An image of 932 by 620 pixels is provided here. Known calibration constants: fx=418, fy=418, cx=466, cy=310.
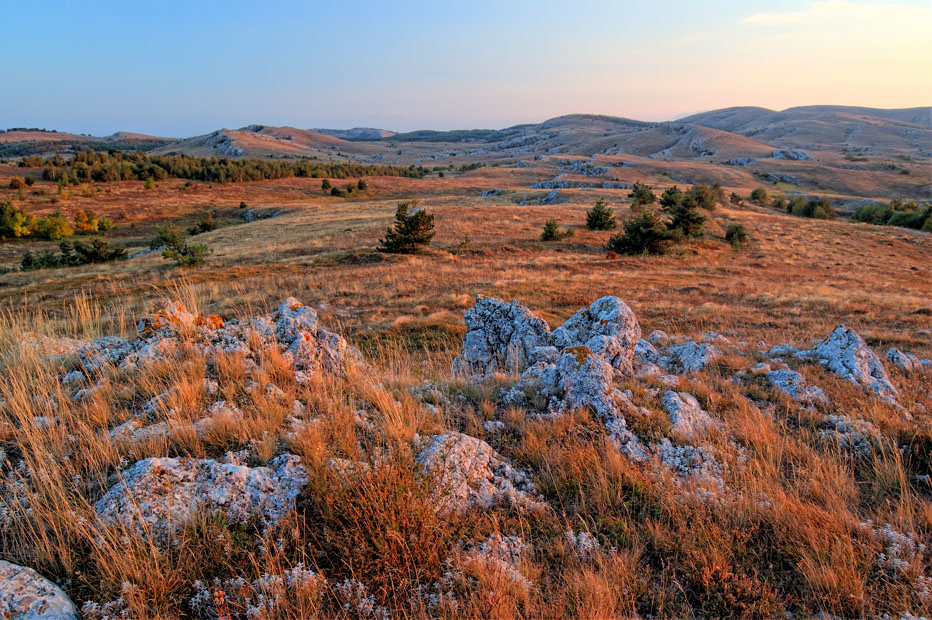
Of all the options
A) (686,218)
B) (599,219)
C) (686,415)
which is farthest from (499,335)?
(599,219)

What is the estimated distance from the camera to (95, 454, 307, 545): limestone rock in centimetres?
239

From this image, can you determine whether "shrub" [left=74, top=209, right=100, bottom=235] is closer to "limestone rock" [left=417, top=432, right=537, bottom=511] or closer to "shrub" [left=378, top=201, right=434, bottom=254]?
"shrub" [left=378, top=201, right=434, bottom=254]

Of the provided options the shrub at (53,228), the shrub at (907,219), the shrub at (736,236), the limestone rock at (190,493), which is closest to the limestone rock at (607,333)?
the limestone rock at (190,493)

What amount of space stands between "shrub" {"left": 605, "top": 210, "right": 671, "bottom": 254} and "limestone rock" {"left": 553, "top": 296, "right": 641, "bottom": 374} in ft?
66.8

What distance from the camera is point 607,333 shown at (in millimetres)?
6973

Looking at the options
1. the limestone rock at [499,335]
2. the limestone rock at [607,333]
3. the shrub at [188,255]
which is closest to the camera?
the limestone rock at [607,333]

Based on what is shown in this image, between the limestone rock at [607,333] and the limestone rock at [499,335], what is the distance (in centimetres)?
45

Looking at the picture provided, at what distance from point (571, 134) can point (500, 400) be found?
184m

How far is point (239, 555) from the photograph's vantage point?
2.33 metres

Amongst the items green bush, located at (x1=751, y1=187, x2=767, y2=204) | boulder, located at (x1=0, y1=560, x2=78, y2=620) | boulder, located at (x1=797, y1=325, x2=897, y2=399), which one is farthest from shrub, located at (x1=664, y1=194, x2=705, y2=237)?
green bush, located at (x1=751, y1=187, x2=767, y2=204)

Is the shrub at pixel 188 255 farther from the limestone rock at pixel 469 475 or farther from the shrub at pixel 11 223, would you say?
the shrub at pixel 11 223

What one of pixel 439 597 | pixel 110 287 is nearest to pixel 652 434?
pixel 439 597

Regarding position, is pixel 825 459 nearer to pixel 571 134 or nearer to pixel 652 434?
pixel 652 434

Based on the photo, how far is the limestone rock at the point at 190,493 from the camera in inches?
94.1
